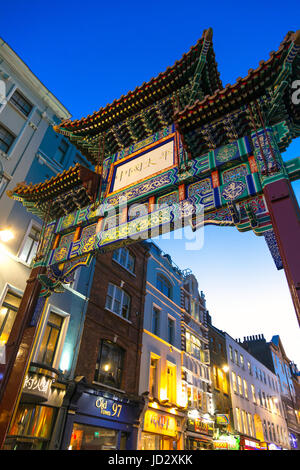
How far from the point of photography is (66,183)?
9219mm

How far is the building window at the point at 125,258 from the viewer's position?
1881 centimetres

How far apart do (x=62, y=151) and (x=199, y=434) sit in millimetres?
22037

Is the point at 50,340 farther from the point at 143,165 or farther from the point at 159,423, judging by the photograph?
the point at 159,423

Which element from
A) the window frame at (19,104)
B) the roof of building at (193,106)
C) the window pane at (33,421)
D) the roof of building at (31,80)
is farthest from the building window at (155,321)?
the window frame at (19,104)

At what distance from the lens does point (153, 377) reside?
18.5 metres

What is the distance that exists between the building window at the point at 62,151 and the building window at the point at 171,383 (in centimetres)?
1585

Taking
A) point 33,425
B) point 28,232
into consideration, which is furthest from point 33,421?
point 28,232

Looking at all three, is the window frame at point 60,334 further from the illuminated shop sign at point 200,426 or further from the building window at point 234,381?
the building window at point 234,381

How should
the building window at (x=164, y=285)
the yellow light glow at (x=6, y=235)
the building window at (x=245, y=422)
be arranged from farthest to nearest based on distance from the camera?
1. the building window at (x=245, y=422)
2. the building window at (x=164, y=285)
3. the yellow light glow at (x=6, y=235)

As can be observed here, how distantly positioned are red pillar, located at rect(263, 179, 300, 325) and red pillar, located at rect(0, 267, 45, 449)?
6530 millimetres

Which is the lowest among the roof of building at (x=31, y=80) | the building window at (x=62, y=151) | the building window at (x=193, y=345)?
the building window at (x=193, y=345)

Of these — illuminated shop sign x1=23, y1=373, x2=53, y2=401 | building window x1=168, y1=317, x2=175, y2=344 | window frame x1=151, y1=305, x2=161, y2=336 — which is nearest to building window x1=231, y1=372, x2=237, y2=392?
building window x1=168, y1=317, x2=175, y2=344
